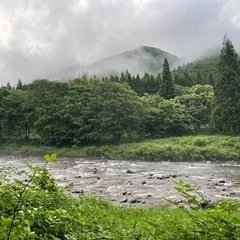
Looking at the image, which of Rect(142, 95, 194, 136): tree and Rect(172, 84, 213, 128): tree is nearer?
Rect(142, 95, 194, 136): tree

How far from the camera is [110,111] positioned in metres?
55.0

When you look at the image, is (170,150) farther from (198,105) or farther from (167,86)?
(167,86)

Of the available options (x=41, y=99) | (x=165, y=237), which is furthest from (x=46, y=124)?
(x=165, y=237)

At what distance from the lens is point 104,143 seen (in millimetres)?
56156

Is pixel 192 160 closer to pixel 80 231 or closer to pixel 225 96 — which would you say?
pixel 225 96

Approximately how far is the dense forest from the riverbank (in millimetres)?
3763

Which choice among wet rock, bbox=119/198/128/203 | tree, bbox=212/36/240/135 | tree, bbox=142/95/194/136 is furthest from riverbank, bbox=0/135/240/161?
wet rock, bbox=119/198/128/203

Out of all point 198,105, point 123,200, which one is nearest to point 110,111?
point 198,105

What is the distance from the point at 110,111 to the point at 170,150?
13812 mm

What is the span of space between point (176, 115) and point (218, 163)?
71.8 ft

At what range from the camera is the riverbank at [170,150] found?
140 ft

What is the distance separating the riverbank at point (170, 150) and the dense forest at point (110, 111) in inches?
148

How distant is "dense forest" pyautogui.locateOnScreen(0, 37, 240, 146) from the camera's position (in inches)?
2098

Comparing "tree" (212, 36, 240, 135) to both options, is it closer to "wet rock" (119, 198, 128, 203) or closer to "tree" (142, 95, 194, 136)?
"tree" (142, 95, 194, 136)
